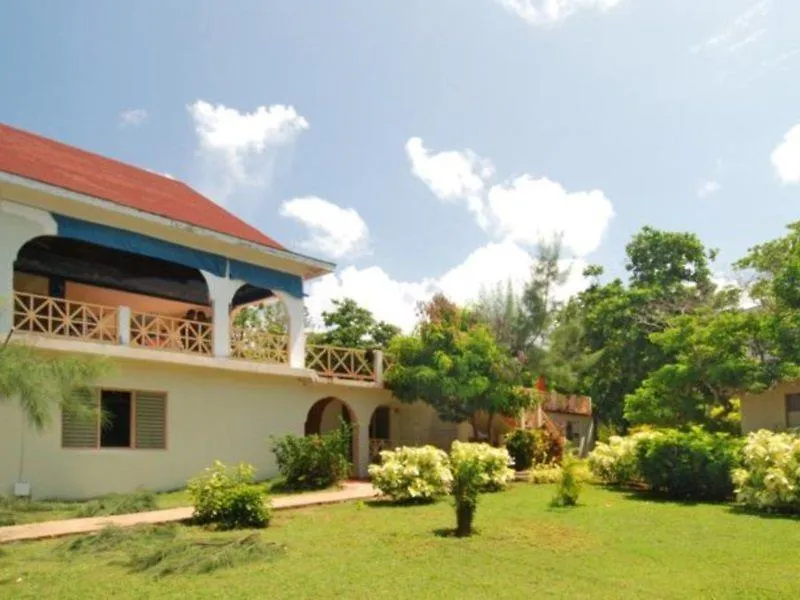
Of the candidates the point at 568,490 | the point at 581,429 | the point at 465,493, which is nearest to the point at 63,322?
the point at 465,493

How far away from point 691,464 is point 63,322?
11.5m

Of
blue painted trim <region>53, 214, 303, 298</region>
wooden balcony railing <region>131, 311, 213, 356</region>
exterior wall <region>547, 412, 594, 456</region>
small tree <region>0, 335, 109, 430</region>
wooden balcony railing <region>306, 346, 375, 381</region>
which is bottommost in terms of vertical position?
exterior wall <region>547, 412, 594, 456</region>

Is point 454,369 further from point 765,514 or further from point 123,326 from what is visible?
point 765,514

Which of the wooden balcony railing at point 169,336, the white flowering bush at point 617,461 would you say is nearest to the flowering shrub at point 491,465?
the white flowering bush at point 617,461

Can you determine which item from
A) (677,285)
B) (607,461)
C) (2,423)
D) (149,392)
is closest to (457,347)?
(607,461)

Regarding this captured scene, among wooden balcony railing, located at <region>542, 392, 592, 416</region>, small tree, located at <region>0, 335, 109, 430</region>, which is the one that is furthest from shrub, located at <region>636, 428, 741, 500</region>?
wooden balcony railing, located at <region>542, 392, 592, 416</region>

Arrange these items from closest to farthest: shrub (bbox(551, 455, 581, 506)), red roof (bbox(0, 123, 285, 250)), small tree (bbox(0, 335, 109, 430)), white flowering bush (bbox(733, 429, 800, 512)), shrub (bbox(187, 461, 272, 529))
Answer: small tree (bbox(0, 335, 109, 430)), shrub (bbox(187, 461, 272, 529)), white flowering bush (bbox(733, 429, 800, 512)), shrub (bbox(551, 455, 581, 506)), red roof (bbox(0, 123, 285, 250))

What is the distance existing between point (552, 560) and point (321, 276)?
12224 mm

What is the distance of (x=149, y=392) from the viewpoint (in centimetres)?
1606

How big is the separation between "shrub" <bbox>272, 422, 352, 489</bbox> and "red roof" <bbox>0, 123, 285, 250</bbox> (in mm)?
4782

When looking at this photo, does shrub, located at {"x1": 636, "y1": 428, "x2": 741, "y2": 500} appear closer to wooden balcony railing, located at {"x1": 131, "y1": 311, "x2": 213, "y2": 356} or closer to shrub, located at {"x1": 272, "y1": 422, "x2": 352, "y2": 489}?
shrub, located at {"x1": 272, "y1": 422, "x2": 352, "y2": 489}

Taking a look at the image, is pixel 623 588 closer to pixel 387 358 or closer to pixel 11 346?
pixel 11 346

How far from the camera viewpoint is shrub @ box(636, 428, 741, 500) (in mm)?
13562

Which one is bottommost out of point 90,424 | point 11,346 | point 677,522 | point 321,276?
point 677,522
